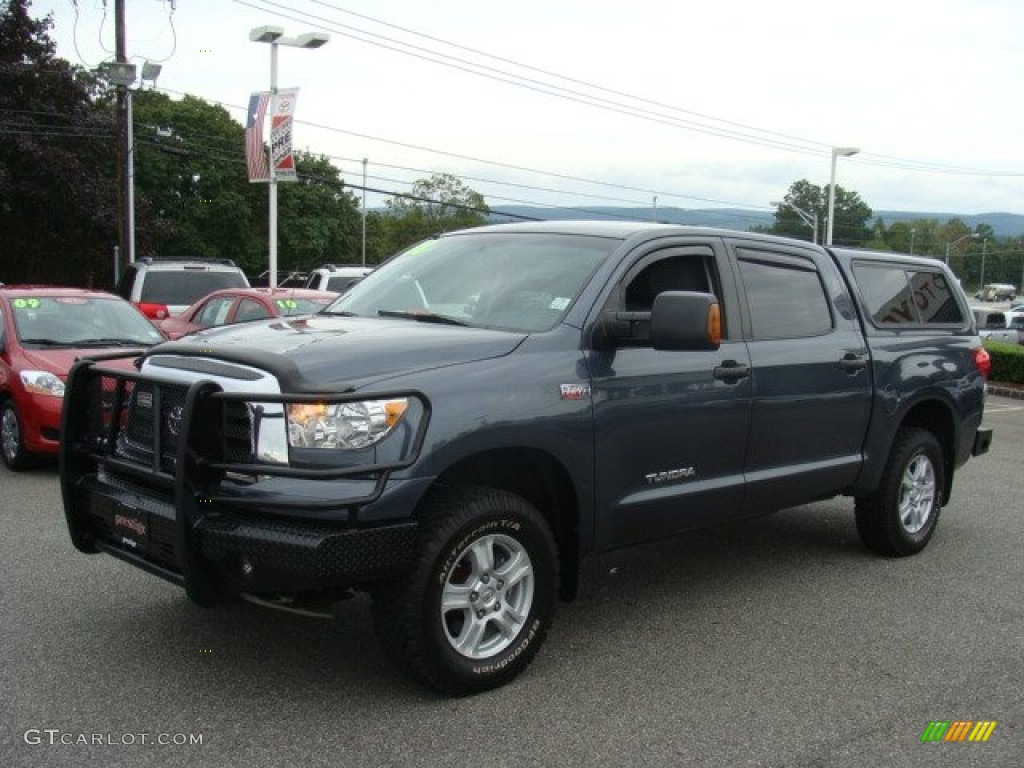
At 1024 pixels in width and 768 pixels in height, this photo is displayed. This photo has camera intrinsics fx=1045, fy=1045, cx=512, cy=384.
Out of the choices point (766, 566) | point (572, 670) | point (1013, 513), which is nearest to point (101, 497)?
point (572, 670)

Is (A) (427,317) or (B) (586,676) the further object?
(A) (427,317)

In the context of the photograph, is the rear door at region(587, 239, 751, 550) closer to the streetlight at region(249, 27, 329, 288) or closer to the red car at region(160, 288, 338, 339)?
the red car at region(160, 288, 338, 339)

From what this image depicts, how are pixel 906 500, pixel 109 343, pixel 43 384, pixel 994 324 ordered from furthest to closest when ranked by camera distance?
pixel 994 324 → pixel 109 343 → pixel 43 384 → pixel 906 500

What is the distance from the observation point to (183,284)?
15.5 m

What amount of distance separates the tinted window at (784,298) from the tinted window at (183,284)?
1076 centimetres

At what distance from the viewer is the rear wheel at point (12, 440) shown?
8672 millimetres

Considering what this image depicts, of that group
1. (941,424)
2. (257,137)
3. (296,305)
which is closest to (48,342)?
(296,305)

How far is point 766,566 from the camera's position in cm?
630

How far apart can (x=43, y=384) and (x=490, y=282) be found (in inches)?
208

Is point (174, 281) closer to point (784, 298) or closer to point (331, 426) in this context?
point (784, 298)

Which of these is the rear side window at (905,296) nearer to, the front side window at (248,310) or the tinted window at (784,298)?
the tinted window at (784,298)

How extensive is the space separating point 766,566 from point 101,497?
385cm

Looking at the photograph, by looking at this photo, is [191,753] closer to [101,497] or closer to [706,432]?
[101,497]

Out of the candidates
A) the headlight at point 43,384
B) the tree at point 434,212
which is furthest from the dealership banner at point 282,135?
the tree at point 434,212
